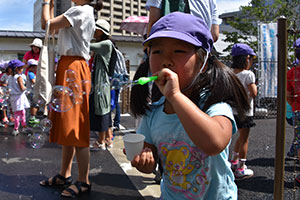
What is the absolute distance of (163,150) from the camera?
135 cm

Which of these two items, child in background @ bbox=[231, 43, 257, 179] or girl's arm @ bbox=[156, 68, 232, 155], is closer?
girl's arm @ bbox=[156, 68, 232, 155]

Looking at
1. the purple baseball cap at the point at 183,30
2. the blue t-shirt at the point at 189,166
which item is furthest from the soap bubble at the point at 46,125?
the purple baseball cap at the point at 183,30

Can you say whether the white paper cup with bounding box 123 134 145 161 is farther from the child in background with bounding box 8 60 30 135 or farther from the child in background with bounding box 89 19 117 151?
the child in background with bounding box 8 60 30 135

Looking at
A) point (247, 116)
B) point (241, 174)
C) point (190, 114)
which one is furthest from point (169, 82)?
point (241, 174)

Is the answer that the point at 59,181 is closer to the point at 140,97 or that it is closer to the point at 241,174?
the point at 140,97

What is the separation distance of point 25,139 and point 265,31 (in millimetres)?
7317

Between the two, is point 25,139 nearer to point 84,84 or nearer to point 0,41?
point 84,84

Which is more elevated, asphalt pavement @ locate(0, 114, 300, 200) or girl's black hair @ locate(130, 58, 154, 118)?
girl's black hair @ locate(130, 58, 154, 118)

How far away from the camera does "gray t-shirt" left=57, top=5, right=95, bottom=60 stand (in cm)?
261

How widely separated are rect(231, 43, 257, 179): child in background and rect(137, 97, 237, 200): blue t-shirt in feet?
7.22

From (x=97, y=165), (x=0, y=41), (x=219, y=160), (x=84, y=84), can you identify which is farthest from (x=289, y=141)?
(x=0, y=41)

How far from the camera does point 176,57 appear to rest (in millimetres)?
1145

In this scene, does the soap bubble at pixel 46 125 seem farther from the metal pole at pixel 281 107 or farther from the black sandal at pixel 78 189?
the metal pole at pixel 281 107

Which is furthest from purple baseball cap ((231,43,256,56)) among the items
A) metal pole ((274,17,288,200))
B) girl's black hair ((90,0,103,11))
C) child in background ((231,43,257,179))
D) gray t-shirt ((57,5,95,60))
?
metal pole ((274,17,288,200))
